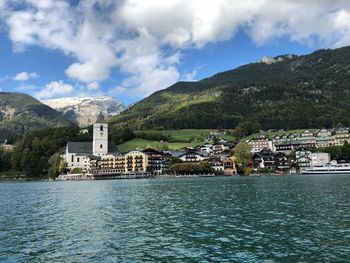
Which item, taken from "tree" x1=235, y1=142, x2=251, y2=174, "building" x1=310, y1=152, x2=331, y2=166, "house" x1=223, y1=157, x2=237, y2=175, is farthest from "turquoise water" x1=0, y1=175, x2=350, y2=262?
"building" x1=310, y1=152, x2=331, y2=166

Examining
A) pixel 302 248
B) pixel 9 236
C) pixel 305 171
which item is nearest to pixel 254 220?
pixel 302 248

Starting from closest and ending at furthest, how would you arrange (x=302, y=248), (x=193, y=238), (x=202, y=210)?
(x=302, y=248), (x=193, y=238), (x=202, y=210)

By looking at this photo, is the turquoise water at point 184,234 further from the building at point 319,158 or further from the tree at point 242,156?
the building at point 319,158

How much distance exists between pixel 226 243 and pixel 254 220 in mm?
10223

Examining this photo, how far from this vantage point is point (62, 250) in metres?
26.7

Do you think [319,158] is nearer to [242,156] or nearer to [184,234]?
[242,156]

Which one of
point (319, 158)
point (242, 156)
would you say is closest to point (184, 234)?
point (242, 156)

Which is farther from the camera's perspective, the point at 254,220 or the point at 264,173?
the point at 264,173

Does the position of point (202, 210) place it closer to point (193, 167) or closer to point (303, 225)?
point (303, 225)

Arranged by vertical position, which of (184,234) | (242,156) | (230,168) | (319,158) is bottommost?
(184,234)

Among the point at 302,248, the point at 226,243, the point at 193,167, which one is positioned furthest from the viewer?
the point at 193,167

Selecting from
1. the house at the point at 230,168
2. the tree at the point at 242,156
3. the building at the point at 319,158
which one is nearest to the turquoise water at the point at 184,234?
the tree at the point at 242,156

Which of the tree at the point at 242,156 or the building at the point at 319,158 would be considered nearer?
the tree at the point at 242,156

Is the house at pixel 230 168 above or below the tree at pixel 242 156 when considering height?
below
